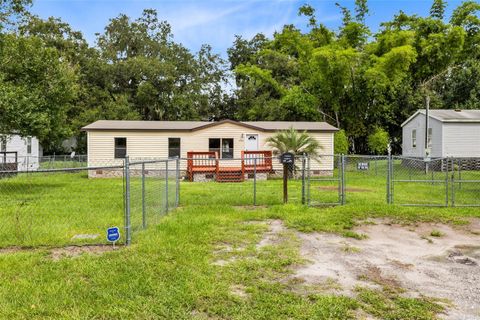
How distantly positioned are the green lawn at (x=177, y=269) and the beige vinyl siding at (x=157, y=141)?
34.5ft

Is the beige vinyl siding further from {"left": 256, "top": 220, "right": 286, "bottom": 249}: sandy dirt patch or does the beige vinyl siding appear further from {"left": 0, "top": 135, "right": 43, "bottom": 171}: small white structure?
{"left": 256, "top": 220, "right": 286, "bottom": 249}: sandy dirt patch

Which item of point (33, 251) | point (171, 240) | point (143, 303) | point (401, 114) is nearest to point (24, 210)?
point (33, 251)

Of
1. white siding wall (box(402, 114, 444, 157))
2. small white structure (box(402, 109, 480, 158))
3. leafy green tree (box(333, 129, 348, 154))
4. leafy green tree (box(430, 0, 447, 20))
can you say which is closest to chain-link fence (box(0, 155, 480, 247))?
small white structure (box(402, 109, 480, 158))

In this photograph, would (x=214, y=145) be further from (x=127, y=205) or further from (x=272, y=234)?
(x=127, y=205)

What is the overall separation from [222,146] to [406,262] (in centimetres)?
1515

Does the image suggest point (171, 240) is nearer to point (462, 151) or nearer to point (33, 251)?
point (33, 251)

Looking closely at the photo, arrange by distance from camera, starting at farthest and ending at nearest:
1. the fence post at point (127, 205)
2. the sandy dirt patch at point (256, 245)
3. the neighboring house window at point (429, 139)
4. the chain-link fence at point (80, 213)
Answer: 1. the neighboring house window at point (429, 139)
2. the chain-link fence at point (80, 213)
3. the fence post at point (127, 205)
4. the sandy dirt patch at point (256, 245)

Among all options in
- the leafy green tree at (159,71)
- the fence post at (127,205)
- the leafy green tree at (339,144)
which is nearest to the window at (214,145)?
the leafy green tree at (339,144)

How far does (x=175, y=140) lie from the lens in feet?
65.1

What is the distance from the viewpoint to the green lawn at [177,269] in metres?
3.60

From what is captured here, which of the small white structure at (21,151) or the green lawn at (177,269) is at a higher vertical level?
the small white structure at (21,151)

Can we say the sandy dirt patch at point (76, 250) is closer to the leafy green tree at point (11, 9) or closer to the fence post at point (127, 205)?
the fence post at point (127, 205)

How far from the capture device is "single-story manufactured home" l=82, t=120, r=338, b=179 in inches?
761

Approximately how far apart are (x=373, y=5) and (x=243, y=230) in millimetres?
34290
